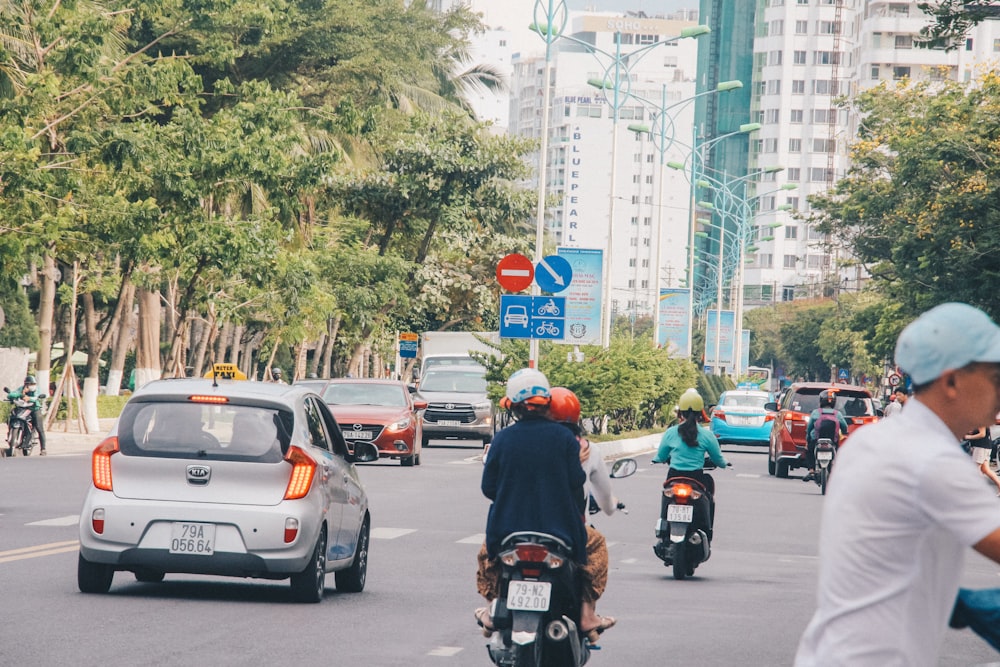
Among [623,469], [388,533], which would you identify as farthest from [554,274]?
[623,469]

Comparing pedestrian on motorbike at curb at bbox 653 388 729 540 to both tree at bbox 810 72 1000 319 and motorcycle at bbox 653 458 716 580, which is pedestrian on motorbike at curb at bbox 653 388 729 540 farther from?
tree at bbox 810 72 1000 319

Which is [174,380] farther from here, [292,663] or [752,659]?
[752,659]

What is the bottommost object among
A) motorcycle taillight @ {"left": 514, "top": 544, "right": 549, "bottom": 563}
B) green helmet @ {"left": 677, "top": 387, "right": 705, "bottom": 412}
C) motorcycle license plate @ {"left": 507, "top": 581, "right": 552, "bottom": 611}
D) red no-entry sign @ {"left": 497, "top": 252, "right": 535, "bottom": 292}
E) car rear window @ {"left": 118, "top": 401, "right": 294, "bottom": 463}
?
motorcycle license plate @ {"left": 507, "top": 581, "right": 552, "bottom": 611}

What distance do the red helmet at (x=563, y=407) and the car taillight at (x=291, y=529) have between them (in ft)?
12.3

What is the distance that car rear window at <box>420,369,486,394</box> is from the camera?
1651 inches

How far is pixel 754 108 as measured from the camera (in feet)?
581

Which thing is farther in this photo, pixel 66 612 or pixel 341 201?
pixel 341 201

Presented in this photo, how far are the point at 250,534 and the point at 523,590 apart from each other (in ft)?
14.8

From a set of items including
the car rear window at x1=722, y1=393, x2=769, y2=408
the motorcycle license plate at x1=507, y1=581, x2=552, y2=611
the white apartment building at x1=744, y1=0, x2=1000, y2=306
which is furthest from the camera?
the white apartment building at x1=744, y1=0, x2=1000, y2=306

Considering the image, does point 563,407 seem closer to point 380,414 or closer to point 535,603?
point 535,603

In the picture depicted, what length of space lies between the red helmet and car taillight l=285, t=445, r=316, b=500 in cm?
382

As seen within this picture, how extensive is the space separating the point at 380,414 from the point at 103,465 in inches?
781

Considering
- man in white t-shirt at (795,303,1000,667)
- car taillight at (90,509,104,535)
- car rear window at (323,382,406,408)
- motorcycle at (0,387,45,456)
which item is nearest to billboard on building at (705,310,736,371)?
car rear window at (323,382,406,408)

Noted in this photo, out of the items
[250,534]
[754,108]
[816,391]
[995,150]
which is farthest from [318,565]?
[754,108]
